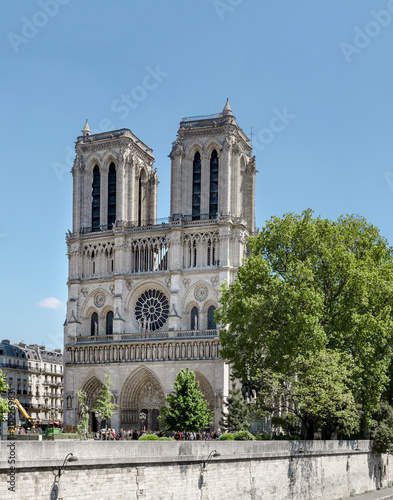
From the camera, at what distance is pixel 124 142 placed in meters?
61.8

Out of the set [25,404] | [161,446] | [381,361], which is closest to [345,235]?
[381,361]

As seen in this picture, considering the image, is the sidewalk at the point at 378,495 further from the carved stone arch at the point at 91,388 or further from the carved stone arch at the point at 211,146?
the carved stone arch at the point at 211,146

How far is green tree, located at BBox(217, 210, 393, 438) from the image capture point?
1270 inches

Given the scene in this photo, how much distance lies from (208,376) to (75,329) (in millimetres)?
12647

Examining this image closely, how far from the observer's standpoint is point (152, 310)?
194 ft

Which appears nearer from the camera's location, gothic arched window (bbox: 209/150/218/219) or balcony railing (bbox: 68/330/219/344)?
balcony railing (bbox: 68/330/219/344)

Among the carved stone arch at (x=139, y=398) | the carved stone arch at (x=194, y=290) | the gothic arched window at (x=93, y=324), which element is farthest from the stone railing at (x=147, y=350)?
the carved stone arch at (x=194, y=290)

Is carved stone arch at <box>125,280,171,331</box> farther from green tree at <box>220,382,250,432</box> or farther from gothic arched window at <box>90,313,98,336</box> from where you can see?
green tree at <box>220,382,250,432</box>

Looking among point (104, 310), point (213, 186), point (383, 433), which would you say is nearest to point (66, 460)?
point (383, 433)

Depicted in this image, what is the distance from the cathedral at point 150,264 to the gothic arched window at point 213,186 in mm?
92

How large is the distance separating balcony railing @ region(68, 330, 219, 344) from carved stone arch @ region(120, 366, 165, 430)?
2.53 m

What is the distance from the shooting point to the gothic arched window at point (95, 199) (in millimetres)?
62781

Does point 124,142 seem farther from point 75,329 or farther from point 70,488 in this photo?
point 70,488

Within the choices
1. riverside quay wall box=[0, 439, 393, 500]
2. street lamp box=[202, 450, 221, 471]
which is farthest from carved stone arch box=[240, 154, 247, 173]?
street lamp box=[202, 450, 221, 471]
